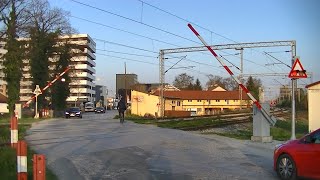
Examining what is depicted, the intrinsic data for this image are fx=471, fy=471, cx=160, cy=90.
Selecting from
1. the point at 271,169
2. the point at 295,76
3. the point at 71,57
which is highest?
the point at 71,57

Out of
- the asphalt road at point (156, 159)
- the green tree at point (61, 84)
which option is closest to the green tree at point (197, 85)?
the green tree at point (61, 84)

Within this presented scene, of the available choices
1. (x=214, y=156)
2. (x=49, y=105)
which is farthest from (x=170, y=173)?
(x=49, y=105)

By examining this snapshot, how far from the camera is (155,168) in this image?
1148 centimetres

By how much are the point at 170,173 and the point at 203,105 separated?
334ft

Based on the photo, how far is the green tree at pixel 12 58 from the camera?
4844 cm

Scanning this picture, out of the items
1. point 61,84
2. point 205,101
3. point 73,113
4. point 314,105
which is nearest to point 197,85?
point 205,101

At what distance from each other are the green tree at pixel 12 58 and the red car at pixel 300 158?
41.9 metres

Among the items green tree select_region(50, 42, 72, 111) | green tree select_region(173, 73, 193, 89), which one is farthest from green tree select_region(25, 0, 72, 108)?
green tree select_region(173, 73, 193, 89)

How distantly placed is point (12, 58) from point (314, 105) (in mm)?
31461

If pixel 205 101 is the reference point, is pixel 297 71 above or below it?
above

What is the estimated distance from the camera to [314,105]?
118 ft

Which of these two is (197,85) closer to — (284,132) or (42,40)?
(42,40)

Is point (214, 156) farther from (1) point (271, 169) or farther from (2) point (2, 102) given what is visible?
(2) point (2, 102)

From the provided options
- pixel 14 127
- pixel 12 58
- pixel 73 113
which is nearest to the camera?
pixel 14 127
